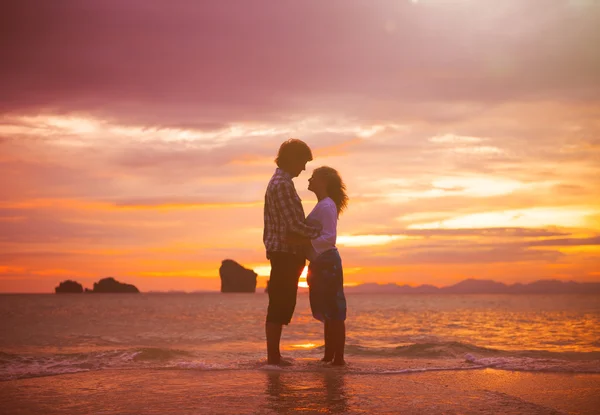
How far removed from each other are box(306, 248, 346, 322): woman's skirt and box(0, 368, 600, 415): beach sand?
27.6 inches

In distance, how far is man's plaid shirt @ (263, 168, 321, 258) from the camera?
6125 mm

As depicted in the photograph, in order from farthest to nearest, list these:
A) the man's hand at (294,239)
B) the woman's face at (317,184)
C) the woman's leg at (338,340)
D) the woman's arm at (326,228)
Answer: the woman's face at (317,184) < the woman's arm at (326,228) < the woman's leg at (338,340) < the man's hand at (294,239)

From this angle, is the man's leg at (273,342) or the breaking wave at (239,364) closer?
the breaking wave at (239,364)

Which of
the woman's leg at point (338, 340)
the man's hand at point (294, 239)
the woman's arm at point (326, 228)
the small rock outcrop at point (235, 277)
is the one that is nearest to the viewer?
the man's hand at point (294, 239)

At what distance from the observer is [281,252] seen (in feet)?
20.3

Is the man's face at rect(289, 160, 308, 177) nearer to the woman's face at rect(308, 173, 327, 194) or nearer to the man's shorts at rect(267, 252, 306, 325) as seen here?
the woman's face at rect(308, 173, 327, 194)

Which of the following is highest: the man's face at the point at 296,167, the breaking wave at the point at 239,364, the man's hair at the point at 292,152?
the man's hair at the point at 292,152

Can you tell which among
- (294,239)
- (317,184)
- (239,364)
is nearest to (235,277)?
(239,364)

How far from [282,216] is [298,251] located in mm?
445

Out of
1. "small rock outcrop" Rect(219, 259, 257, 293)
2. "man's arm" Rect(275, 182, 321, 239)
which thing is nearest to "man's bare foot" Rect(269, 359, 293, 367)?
"man's arm" Rect(275, 182, 321, 239)

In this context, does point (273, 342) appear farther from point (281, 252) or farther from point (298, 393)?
point (298, 393)

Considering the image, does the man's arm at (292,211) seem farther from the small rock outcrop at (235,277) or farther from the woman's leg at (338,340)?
Result: the small rock outcrop at (235,277)

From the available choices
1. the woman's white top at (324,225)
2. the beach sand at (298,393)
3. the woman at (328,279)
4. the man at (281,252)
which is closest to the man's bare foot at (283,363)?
the man at (281,252)

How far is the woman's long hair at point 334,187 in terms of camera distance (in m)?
6.67
